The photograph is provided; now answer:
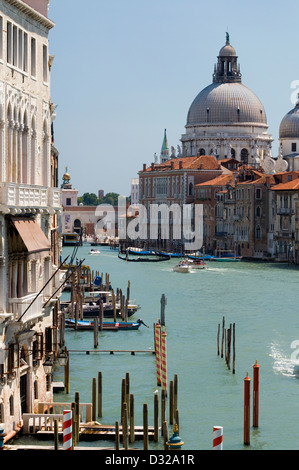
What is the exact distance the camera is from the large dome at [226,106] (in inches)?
3652

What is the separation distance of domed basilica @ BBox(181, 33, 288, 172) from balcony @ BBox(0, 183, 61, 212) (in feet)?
254

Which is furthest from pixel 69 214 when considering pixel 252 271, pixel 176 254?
pixel 252 271

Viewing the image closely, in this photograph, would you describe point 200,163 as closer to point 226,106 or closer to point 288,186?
point 226,106

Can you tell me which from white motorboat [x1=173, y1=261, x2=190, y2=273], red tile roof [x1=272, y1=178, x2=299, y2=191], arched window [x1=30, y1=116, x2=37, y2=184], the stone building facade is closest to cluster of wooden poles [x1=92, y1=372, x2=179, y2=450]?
the stone building facade

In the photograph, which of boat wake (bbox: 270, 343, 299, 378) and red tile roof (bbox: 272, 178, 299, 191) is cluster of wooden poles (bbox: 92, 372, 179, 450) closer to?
boat wake (bbox: 270, 343, 299, 378)

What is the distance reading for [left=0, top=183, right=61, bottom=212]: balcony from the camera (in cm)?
1160

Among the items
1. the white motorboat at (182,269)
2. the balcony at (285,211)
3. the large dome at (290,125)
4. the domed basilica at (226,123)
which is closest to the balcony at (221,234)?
the balcony at (285,211)

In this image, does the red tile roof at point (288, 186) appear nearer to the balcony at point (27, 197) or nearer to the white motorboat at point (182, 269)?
the white motorboat at point (182, 269)

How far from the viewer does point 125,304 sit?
30391 millimetres

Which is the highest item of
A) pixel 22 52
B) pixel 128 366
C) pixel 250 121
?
pixel 250 121

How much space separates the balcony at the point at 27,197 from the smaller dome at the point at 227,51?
270ft

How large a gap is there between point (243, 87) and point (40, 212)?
82723 mm

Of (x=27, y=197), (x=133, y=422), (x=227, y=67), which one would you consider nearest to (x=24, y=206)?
(x=27, y=197)
